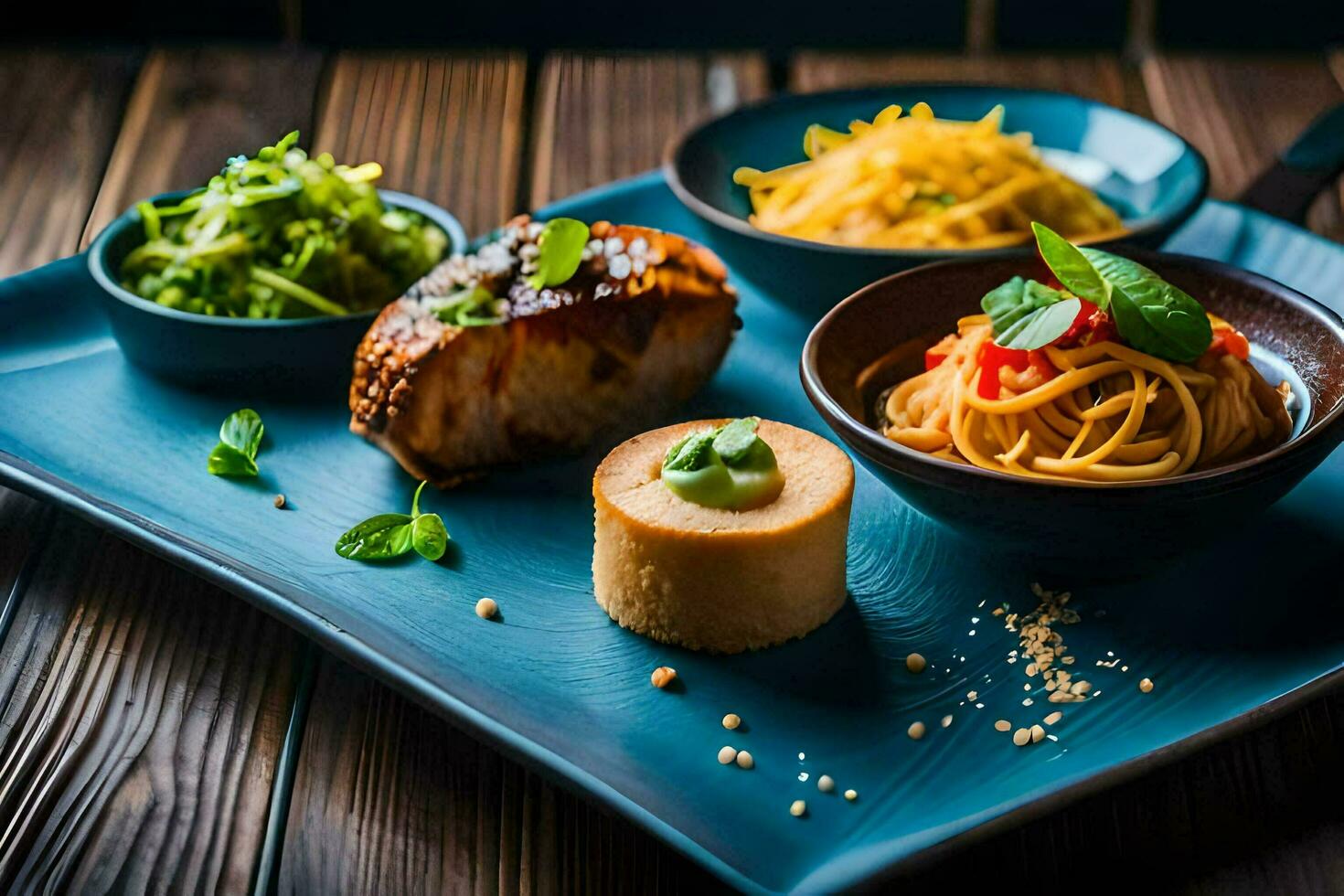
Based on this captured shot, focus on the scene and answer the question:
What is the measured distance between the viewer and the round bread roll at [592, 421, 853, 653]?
2748 millimetres

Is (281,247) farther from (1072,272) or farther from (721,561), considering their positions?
(1072,272)

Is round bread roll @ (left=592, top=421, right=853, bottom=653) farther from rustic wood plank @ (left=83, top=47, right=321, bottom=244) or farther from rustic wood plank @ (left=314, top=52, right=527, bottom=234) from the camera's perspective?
rustic wood plank @ (left=83, top=47, right=321, bottom=244)

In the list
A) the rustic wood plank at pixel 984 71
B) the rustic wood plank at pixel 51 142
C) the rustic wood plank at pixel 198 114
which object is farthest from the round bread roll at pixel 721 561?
the rustic wood plank at pixel 984 71

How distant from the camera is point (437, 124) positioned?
235 inches

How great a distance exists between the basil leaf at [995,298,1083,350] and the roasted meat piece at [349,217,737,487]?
977 millimetres

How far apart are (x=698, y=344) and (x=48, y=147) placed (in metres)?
3.37

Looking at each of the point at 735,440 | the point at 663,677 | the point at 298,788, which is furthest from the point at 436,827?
the point at 735,440

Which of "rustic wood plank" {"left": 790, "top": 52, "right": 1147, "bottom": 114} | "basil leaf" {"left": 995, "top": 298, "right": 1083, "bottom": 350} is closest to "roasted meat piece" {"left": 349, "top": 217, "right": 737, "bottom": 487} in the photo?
"basil leaf" {"left": 995, "top": 298, "right": 1083, "bottom": 350}

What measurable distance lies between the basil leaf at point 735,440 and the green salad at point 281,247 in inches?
52.8

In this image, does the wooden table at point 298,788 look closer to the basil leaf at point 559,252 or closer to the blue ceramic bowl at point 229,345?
the blue ceramic bowl at point 229,345

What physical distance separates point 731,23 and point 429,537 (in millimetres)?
4774

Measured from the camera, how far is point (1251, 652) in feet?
8.77

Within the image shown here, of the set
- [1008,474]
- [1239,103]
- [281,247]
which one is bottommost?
[1239,103]

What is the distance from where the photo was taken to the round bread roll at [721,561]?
9.02 feet
